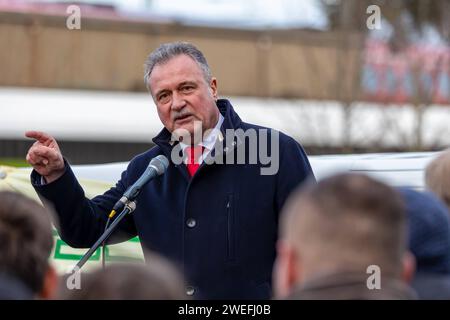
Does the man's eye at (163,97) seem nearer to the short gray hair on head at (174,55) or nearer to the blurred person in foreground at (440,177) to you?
the short gray hair on head at (174,55)

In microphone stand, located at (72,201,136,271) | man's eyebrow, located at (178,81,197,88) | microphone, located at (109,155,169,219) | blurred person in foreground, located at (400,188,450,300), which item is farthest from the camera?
man's eyebrow, located at (178,81,197,88)

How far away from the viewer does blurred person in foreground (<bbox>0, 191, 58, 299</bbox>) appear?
279 cm

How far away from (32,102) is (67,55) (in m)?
1.01

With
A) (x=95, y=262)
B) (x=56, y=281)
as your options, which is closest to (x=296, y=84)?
(x=95, y=262)

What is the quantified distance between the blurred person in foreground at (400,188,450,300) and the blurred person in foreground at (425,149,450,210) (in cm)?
43

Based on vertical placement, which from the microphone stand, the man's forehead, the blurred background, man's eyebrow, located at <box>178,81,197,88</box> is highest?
the blurred background

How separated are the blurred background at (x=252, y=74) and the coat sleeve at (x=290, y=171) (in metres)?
11.4

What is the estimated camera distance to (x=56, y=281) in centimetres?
288

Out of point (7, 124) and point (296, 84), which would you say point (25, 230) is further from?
point (296, 84)

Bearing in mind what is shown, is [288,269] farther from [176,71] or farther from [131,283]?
[176,71]

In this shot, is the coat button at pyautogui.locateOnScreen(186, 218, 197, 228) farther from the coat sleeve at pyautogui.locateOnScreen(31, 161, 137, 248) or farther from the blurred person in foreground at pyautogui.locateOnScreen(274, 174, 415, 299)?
the blurred person in foreground at pyautogui.locateOnScreen(274, 174, 415, 299)

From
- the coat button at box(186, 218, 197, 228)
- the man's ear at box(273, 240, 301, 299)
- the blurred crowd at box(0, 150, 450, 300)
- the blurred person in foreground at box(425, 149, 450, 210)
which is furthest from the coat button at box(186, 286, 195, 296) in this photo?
the man's ear at box(273, 240, 301, 299)

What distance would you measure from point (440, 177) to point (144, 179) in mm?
1180

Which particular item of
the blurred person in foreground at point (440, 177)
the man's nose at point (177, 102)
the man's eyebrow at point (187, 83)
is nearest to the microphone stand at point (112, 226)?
the man's nose at point (177, 102)
